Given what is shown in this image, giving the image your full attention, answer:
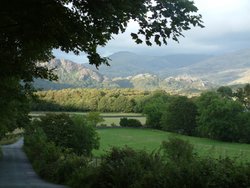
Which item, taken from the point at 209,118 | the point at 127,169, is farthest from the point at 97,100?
the point at 127,169

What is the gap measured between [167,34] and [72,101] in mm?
177498

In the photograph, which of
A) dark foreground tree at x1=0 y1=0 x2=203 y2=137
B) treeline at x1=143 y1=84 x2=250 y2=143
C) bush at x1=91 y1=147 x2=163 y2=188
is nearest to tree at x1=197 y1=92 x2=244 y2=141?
treeline at x1=143 y1=84 x2=250 y2=143

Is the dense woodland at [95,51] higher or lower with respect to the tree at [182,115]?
higher

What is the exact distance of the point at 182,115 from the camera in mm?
137375

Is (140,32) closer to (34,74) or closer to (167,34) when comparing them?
(167,34)

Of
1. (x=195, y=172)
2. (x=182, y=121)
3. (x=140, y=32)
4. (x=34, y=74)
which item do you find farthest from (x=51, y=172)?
(x=182, y=121)

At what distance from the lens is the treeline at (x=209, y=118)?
12244 cm

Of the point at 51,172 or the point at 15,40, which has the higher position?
the point at 15,40

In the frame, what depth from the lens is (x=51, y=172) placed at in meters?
31.8

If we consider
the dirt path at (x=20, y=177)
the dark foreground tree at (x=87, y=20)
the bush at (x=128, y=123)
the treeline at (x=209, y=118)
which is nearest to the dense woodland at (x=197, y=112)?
the treeline at (x=209, y=118)

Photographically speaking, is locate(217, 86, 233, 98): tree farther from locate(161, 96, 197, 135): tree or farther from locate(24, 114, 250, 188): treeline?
locate(24, 114, 250, 188): treeline

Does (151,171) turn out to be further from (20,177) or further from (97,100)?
(97,100)

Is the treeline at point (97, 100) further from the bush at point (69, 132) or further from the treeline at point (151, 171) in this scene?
the treeline at point (151, 171)

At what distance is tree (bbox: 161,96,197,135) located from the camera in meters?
137
